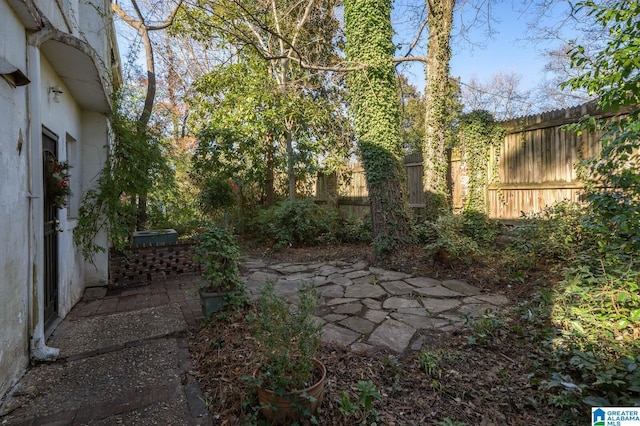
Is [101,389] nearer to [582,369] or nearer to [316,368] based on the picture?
[316,368]

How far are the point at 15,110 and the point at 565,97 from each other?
57.8 ft

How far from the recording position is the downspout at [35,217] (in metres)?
2.28

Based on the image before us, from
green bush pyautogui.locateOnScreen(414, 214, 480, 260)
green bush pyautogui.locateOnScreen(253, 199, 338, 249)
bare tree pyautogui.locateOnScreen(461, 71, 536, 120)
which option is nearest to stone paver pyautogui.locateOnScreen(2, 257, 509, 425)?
green bush pyautogui.locateOnScreen(414, 214, 480, 260)

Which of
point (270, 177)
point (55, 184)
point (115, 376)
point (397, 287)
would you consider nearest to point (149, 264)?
point (55, 184)

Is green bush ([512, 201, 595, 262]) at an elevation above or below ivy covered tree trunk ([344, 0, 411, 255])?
below

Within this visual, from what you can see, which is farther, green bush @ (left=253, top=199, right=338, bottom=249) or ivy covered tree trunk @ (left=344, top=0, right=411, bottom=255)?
green bush @ (left=253, top=199, right=338, bottom=249)

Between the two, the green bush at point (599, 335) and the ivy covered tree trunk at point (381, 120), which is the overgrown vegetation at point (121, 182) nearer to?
the ivy covered tree trunk at point (381, 120)

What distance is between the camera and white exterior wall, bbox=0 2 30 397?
1.93 meters

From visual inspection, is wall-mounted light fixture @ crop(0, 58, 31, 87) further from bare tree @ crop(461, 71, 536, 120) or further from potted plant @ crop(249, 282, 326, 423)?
bare tree @ crop(461, 71, 536, 120)

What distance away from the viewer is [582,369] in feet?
6.64

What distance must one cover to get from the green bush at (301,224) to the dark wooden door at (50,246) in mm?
4131

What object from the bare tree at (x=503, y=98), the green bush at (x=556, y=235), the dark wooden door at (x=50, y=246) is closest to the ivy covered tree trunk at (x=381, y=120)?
the green bush at (x=556, y=235)

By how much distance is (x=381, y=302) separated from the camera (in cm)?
365

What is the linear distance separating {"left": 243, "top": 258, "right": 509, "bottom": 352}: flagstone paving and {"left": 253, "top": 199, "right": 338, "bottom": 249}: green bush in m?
1.83
